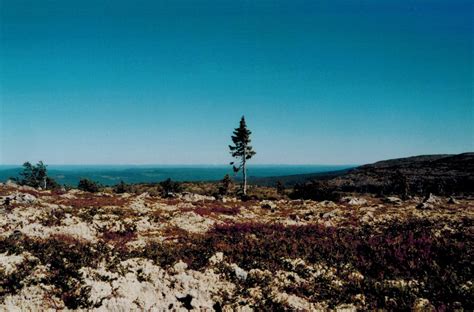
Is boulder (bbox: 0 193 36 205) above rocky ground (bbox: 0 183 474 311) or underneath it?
above

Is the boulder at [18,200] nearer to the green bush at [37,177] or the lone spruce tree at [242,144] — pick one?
the lone spruce tree at [242,144]

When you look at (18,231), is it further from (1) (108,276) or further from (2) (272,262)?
(2) (272,262)

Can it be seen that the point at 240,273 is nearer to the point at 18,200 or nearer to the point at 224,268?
the point at 224,268

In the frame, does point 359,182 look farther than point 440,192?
Yes

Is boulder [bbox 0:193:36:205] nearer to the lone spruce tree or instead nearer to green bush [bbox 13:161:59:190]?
the lone spruce tree

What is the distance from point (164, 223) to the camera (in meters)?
24.3

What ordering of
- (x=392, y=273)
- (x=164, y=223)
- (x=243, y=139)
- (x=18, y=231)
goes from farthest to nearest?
1. (x=243, y=139)
2. (x=164, y=223)
3. (x=18, y=231)
4. (x=392, y=273)

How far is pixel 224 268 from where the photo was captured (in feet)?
44.5

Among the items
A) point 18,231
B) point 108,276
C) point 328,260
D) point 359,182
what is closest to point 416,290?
point 328,260

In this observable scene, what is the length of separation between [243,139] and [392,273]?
5349cm

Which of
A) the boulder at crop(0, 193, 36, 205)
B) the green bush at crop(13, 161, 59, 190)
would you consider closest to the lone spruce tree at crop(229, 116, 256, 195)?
the boulder at crop(0, 193, 36, 205)

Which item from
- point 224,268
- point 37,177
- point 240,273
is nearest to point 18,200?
point 224,268

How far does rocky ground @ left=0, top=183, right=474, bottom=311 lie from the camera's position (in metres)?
10.4

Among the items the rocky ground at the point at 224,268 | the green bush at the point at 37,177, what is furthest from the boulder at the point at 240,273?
the green bush at the point at 37,177
